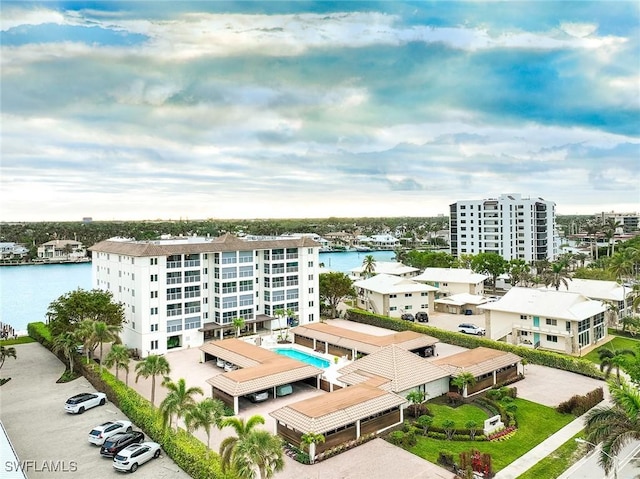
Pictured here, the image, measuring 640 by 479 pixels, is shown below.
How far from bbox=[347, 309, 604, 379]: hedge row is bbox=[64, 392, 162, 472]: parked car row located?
1205 inches

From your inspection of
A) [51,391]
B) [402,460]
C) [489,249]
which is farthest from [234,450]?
[489,249]

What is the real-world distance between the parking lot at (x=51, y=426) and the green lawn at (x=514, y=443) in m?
13.0

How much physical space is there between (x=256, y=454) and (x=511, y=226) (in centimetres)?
9752

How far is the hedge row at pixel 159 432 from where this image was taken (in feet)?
73.7

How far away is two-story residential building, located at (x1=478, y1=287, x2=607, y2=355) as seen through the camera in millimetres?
43406

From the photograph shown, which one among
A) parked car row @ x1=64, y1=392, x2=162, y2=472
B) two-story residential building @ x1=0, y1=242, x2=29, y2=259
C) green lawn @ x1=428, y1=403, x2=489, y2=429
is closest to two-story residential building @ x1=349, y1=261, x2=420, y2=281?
green lawn @ x1=428, y1=403, x2=489, y2=429

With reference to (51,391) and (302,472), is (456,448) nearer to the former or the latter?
(302,472)

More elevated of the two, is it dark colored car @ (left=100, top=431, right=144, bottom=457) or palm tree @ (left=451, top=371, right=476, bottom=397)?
palm tree @ (left=451, top=371, right=476, bottom=397)

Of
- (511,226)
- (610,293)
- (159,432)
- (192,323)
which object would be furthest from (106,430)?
(511,226)

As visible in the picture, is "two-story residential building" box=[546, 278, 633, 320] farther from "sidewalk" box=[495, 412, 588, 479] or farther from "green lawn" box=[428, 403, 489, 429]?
"green lawn" box=[428, 403, 489, 429]

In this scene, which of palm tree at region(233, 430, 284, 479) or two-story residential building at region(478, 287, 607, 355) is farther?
two-story residential building at region(478, 287, 607, 355)

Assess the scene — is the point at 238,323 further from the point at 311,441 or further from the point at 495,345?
the point at 311,441

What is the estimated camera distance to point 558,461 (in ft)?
79.8

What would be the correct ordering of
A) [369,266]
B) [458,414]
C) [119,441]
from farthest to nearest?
[369,266] < [458,414] < [119,441]
